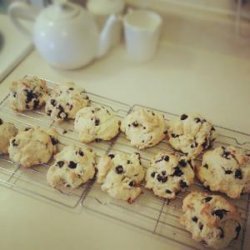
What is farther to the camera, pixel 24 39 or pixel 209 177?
pixel 24 39

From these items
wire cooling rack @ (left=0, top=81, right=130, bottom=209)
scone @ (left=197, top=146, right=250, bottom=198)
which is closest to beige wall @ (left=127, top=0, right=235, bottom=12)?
wire cooling rack @ (left=0, top=81, right=130, bottom=209)

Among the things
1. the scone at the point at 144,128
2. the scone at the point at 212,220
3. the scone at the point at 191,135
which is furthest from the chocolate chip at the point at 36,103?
the scone at the point at 212,220

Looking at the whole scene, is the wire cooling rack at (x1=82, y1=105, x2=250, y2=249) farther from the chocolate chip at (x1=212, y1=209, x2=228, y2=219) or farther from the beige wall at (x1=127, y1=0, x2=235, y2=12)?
the beige wall at (x1=127, y1=0, x2=235, y2=12)

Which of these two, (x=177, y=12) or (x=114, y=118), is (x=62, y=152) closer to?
(x=114, y=118)

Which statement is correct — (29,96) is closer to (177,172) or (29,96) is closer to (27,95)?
(27,95)

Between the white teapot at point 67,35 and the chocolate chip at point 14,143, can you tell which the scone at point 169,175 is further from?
the white teapot at point 67,35

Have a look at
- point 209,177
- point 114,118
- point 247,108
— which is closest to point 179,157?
point 209,177

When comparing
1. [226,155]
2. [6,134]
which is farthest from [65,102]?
[226,155]
